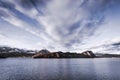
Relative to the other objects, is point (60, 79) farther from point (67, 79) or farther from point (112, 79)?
point (112, 79)

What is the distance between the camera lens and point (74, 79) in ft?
198

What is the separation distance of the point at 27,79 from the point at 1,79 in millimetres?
12022

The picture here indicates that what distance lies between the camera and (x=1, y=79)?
61250mm

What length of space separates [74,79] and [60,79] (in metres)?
6.38

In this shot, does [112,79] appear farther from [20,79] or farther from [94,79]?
[20,79]

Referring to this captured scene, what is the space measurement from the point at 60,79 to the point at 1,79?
27.4 metres

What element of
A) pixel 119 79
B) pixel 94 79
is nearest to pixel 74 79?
pixel 94 79

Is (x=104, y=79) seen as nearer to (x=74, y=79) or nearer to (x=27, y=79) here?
(x=74, y=79)

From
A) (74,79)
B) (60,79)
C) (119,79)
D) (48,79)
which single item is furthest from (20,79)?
(119,79)

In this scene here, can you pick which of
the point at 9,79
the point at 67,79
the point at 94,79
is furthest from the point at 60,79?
the point at 9,79

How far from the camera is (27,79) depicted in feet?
201

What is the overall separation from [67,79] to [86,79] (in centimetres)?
852

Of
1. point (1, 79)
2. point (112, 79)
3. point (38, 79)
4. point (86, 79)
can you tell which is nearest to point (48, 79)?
point (38, 79)

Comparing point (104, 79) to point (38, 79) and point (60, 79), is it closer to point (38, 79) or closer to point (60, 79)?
point (60, 79)
